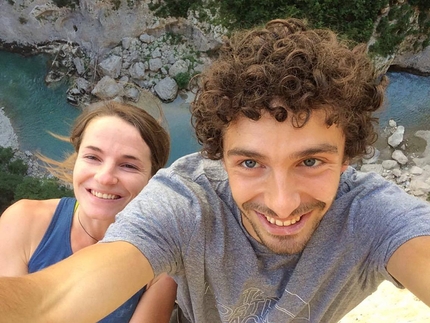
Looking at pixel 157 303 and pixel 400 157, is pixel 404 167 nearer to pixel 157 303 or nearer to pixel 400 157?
pixel 400 157

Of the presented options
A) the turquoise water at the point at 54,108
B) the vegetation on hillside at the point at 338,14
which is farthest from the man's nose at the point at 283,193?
the turquoise water at the point at 54,108

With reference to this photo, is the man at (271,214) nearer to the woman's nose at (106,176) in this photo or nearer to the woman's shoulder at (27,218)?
the woman's nose at (106,176)

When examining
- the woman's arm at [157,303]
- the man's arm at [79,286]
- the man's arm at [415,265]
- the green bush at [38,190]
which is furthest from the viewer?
the green bush at [38,190]

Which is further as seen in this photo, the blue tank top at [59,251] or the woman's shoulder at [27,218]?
the woman's shoulder at [27,218]

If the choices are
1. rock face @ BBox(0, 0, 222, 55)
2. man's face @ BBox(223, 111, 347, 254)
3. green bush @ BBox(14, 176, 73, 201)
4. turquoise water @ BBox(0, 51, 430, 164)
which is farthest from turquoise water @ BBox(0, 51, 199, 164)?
man's face @ BBox(223, 111, 347, 254)

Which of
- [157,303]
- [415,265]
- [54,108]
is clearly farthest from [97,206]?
[54,108]

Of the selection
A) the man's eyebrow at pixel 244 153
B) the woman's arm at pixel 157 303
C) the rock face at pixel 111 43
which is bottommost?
the rock face at pixel 111 43

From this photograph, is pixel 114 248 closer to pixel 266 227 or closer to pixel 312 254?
pixel 266 227

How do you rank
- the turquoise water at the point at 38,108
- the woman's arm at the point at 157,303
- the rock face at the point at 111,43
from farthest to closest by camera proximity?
the rock face at the point at 111,43
the turquoise water at the point at 38,108
the woman's arm at the point at 157,303

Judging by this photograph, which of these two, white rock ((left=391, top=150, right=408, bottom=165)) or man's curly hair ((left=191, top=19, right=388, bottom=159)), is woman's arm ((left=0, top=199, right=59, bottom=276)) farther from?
white rock ((left=391, top=150, right=408, bottom=165))
